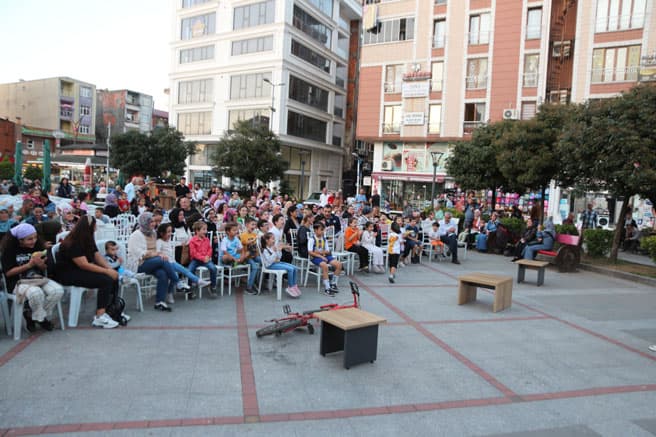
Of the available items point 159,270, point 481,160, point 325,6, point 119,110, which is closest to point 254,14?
point 325,6

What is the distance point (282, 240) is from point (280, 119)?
1241 inches

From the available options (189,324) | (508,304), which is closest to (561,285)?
(508,304)

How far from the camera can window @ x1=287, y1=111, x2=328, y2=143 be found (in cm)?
4151

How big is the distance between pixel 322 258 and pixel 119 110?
248 feet

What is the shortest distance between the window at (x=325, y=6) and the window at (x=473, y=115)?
19946 millimetres

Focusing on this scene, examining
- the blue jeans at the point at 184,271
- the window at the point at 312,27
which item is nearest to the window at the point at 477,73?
the window at the point at 312,27

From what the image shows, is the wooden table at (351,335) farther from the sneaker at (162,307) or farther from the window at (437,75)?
the window at (437,75)

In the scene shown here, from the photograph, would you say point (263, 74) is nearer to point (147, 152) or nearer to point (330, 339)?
point (147, 152)

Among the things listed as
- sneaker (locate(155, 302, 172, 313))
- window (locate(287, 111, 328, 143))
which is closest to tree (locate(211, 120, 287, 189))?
window (locate(287, 111, 328, 143))

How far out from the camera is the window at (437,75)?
33909 millimetres

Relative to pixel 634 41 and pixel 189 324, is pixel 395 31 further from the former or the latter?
pixel 189 324

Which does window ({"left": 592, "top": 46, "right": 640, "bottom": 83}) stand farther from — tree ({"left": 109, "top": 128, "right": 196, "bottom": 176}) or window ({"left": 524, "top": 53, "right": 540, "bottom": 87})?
tree ({"left": 109, "top": 128, "right": 196, "bottom": 176})

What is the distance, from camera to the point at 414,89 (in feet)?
113

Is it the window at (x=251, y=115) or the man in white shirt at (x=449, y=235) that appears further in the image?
the window at (x=251, y=115)
